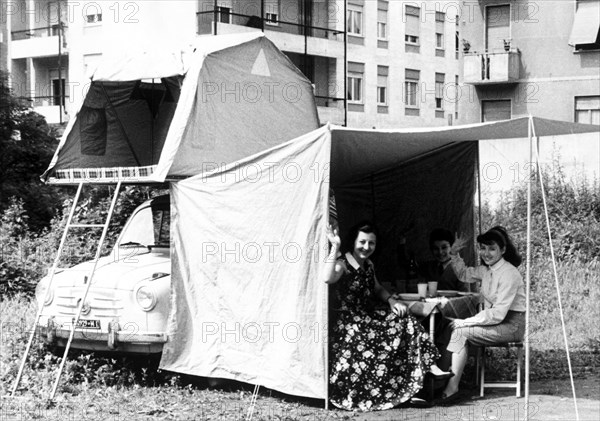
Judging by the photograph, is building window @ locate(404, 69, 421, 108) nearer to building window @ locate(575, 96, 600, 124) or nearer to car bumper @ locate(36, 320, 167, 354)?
building window @ locate(575, 96, 600, 124)

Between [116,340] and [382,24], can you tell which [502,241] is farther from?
[382,24]

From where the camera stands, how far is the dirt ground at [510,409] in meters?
9.97

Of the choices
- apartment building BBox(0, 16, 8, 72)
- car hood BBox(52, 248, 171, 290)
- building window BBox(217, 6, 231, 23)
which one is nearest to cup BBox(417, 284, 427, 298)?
car hood BBox(52, 248, 171, 290)

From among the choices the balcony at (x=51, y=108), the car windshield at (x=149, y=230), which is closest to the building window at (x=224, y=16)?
the balcony at (x=51, y=108)

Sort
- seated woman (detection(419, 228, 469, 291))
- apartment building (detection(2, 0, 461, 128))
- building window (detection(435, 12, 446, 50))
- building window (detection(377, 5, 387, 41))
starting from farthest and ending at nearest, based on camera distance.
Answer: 1. building window (detection(435, 12, 446, 50))
2. building window (detection(377, 5, 387, 41))
3. apartment building (detection(2, 0, 461, 128))
4. seated woman (detection(419, 228, 469, 291))

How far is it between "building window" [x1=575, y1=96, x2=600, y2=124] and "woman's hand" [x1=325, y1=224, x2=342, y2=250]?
26.8 meters

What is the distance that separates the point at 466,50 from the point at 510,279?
1086 inches

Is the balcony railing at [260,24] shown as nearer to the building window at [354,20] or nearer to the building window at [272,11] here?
the building window at [272,11]

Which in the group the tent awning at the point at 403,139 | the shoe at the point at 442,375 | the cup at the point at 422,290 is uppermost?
the tent awning at the point at 403,139

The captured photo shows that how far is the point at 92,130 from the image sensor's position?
1385 centimetres

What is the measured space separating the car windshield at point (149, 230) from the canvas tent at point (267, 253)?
1.08 m

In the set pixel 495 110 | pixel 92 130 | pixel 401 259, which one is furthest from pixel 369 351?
pixel 495 110

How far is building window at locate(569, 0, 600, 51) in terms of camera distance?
114ft

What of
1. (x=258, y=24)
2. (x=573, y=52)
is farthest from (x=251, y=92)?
(x=258, y=24)
